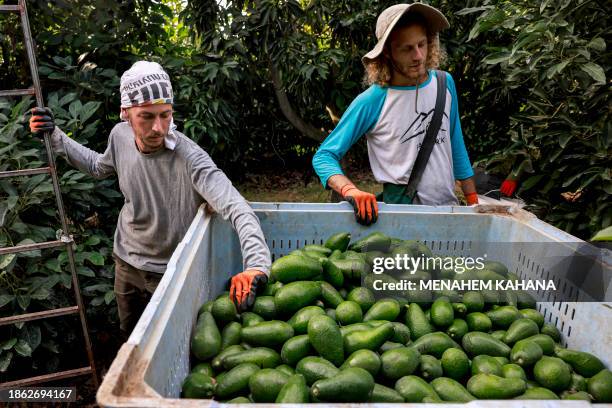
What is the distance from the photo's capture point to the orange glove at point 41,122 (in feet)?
7.72

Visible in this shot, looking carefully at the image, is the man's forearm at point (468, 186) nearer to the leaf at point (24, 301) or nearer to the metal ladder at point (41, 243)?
the metal ladder at point (41, 243)

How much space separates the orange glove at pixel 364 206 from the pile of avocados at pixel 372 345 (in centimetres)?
18

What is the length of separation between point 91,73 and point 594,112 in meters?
3.49

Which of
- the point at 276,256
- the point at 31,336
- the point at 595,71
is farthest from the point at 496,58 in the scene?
the point at 31,336

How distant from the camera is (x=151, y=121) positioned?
209cm

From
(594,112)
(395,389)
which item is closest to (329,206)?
(395,389)

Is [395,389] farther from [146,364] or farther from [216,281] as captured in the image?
[216,281]

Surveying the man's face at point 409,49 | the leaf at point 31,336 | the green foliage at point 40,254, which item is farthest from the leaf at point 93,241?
the man's face at point 409,49

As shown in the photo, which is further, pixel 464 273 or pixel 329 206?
pixel 329 206

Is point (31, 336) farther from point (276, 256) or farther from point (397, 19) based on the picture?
point (397, 19)

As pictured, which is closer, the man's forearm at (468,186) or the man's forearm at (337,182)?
the man's forearm at (337,182)

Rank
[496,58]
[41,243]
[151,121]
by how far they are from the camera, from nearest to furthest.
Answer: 1. [151,121]
2. [41,243]
3. [496,58]

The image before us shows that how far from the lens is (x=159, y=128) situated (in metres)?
2.07

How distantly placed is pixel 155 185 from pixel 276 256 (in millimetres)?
641
